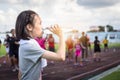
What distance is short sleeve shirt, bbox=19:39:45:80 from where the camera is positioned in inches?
115

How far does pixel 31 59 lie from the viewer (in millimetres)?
2934

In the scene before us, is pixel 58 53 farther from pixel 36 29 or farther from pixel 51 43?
pixel 51 43

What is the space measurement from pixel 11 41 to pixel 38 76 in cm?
1091

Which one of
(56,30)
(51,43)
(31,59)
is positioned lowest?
(31,59)

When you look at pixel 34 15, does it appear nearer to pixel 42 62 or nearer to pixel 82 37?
pixel 42 62

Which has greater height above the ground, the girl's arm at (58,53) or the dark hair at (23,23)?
the dark hair at (23,23)

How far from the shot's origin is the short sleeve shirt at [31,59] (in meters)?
2.93

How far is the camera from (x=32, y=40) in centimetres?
296

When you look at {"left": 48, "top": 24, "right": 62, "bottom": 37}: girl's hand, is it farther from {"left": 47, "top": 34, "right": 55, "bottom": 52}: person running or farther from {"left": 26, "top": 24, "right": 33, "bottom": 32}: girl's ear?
{"left": 47, "top": 34, "right": 55, "bottom": 52}: person running

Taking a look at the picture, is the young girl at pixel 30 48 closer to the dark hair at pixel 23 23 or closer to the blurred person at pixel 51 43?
the dark hair at pixel 23 23

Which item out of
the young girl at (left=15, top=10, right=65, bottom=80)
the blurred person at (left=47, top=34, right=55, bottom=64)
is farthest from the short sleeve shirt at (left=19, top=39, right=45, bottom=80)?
the blurred person at (left=47, top=34, right=55, bottom=64)

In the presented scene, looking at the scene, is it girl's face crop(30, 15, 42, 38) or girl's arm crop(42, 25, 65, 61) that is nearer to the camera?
girl's arm crop(42, 25, 65, 61)

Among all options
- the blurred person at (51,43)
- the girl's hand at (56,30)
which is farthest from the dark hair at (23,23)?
the blurred person at (51,43)

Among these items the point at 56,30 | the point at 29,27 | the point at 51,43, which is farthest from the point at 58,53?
the point at 51,43
